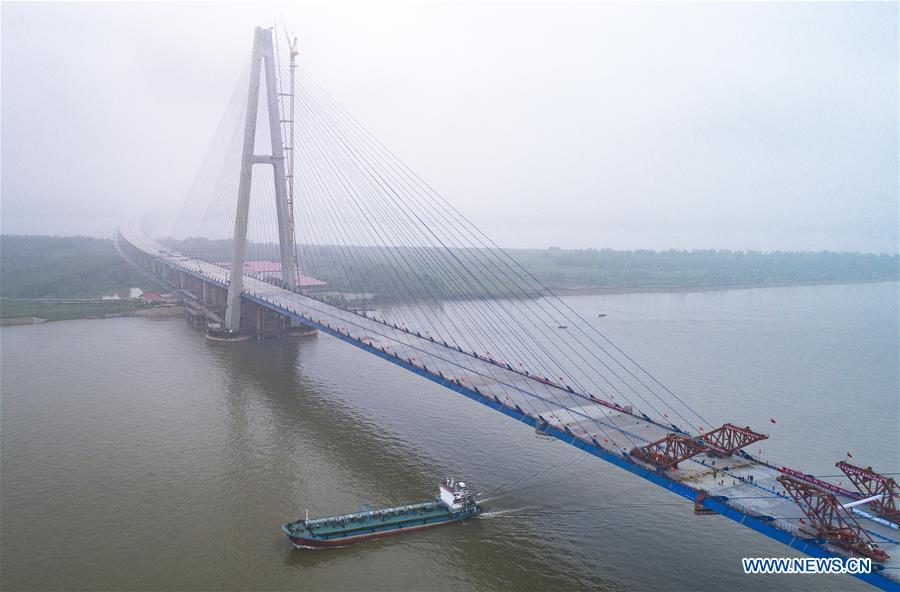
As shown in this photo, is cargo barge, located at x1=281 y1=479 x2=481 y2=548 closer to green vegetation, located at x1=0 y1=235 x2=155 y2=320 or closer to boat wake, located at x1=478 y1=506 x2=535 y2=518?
boat wake, located at x1=478 y1=506 x2=535 y2=518

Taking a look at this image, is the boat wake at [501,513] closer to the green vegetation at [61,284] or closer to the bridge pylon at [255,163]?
the bridge pylon at [255,163]

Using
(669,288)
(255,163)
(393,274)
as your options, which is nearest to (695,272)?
(669,288)

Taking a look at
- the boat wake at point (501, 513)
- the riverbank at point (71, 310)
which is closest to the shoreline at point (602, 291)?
the riverbank at point (71, 310)

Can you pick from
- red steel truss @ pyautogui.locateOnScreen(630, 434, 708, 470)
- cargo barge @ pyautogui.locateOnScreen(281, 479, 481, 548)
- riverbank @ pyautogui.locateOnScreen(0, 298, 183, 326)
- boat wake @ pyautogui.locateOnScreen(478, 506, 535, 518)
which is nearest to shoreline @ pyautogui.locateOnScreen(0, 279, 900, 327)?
riverbank @ pyautogui.locateOnScreen(0, 298, 183, 326)

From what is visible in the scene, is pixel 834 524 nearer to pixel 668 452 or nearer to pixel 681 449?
pixel 681 449

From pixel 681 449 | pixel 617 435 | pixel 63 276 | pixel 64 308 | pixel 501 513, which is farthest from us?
pixel 63 276

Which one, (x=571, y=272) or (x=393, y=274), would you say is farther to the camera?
(x=571, y=272)

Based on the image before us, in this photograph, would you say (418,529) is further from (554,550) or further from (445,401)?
(445,401)

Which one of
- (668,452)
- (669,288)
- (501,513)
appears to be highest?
(669,288)
